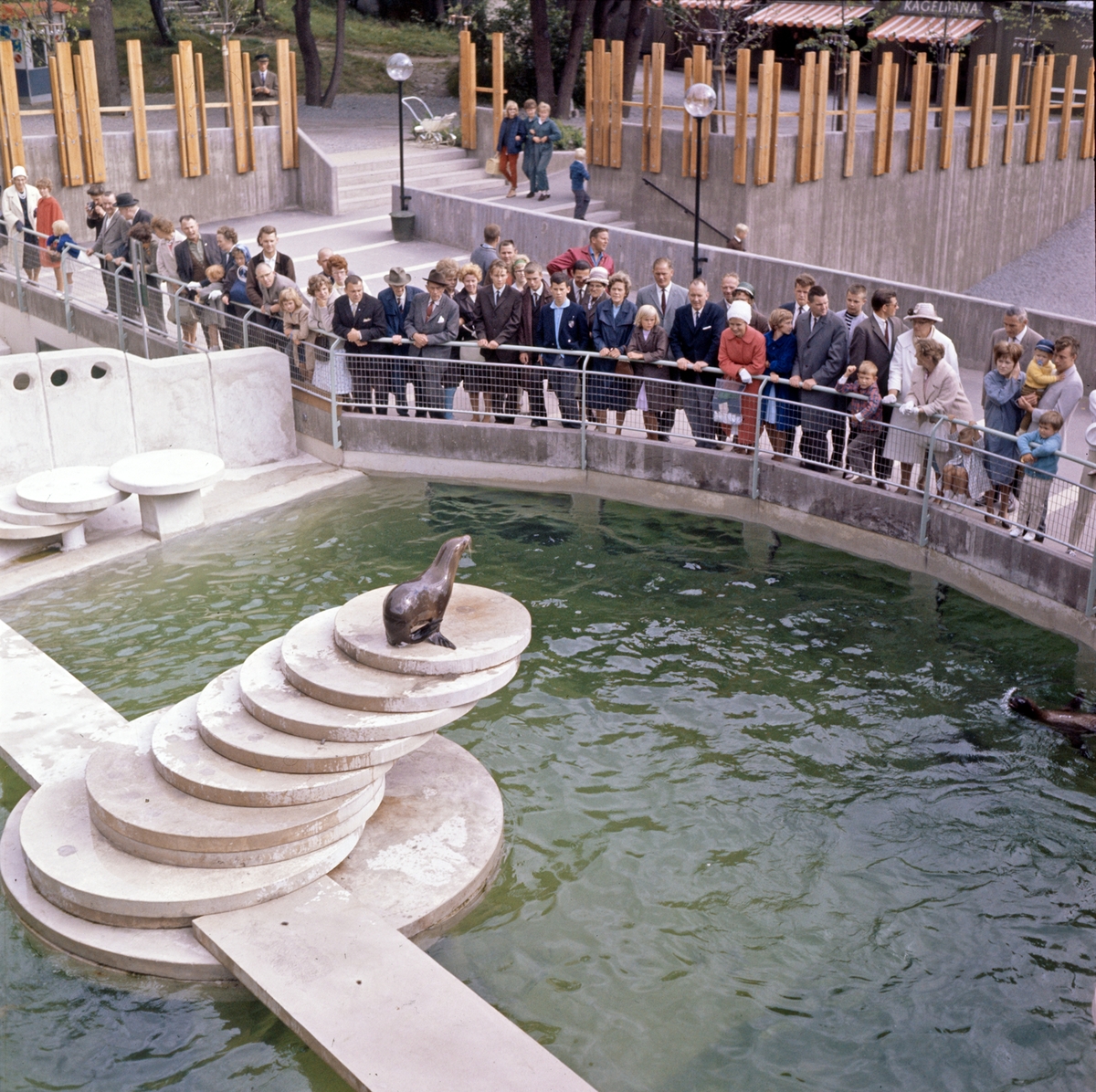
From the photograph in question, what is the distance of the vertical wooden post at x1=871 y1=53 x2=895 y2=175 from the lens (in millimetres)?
26438

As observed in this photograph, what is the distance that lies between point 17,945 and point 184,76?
2090cm

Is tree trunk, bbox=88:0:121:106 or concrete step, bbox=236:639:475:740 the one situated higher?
tree trunk, bbox=88:0:121:106

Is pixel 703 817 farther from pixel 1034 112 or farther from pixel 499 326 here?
pixel 1034 112

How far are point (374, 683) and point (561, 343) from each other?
700cm

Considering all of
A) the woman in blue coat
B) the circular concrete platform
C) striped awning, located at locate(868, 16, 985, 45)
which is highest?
striped awning, located at locate(868, 16, 985, 45)

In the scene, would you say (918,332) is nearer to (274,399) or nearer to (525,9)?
(274,399)

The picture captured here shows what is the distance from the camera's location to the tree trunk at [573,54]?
107 feet

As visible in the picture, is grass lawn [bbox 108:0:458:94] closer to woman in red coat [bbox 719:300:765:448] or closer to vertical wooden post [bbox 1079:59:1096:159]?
vertical wooden post [bbox 1079:59:1096:159]

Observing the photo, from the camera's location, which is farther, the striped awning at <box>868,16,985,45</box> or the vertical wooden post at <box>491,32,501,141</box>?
the striped awning at <box>868,16,985,45</box>

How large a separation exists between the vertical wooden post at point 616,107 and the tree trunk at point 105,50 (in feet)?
43.6

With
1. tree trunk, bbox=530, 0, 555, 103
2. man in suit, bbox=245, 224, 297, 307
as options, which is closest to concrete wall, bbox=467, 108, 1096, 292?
tree trunk, bbox=530, 0, 555, 103

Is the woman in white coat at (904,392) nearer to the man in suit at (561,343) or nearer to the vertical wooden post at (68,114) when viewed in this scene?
the man in suit at (561,343)

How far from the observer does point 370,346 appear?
15391 mm

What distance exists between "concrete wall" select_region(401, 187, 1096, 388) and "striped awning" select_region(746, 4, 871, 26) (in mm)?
22232
